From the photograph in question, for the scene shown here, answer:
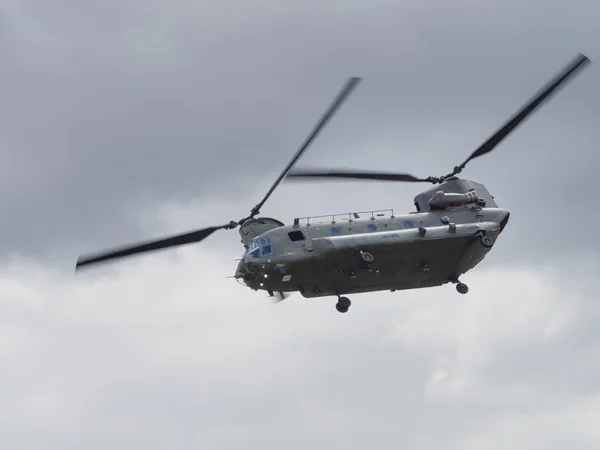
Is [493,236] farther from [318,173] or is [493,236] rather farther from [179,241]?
[179,241]

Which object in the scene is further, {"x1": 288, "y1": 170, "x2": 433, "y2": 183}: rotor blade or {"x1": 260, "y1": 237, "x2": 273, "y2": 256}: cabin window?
{"x1": 288, "y1": 170, "x2": 433, "y2": 183}: rotor blade

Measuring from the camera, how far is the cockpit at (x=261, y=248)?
200 feet

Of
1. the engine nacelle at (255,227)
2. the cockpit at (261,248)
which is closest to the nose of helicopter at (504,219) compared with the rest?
the engine nacelle at (255,227)

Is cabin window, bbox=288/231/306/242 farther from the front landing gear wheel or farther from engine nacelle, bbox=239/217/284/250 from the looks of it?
the front landing gear wheel

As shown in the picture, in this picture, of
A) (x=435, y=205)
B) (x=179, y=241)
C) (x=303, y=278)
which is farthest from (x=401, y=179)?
(x=179, y=241)

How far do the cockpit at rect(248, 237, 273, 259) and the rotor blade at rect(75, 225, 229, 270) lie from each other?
5.41 metres

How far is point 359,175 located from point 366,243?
19.3 feet

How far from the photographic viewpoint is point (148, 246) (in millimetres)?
62719

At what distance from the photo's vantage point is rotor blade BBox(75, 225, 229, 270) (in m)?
61.7

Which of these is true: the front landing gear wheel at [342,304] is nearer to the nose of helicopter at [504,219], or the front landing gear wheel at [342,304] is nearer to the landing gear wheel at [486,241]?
the landing gear wheel at [486,241]

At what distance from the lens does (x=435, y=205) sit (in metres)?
67.9

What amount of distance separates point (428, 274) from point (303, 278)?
30.8 feet

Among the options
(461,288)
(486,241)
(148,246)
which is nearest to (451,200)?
(486,241)

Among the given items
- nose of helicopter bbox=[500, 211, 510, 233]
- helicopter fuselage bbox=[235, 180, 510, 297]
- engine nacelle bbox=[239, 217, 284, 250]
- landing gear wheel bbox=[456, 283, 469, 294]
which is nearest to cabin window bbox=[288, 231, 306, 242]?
helicopter fuselage bbox=[235, 180, 510, 297]
